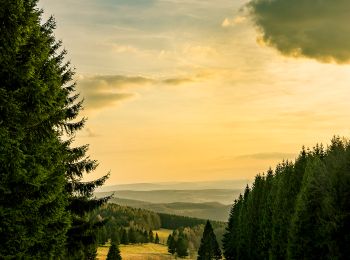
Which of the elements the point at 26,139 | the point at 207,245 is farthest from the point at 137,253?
the point at 26,139

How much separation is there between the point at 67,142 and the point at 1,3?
33.8 feet

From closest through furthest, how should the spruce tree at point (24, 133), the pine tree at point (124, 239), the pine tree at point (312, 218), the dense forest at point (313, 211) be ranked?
the spruce tree at point (24, 133)
the dense forest at point (313, 211)
the pine tree at point (312, 218)
the pine tree at point (124, 239)

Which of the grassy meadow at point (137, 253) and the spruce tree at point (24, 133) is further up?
the spruce tree at point (24, 133)

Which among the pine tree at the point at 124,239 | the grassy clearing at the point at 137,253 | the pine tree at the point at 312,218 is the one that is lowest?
the grassy clearing at the point at 137,253

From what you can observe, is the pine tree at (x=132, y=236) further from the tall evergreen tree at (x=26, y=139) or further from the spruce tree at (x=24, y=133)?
the spruce tree at (x=24, y=133)

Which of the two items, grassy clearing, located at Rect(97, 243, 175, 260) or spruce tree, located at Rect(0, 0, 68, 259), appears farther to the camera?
grassy clearing, located at Rect(97, 243, 175, 260)

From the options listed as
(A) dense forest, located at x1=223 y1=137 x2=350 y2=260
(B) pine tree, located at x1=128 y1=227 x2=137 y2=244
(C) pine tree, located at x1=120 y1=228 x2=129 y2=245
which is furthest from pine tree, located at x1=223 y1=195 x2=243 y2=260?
(B) pine tree, located at x1=128 y1=227 x2=137 y2=244

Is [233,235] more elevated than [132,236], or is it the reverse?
[233,235]

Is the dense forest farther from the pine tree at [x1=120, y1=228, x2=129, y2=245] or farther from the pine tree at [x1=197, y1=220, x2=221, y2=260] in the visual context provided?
Result: the pine tree at [x1=120, y1=228, x2=129, y2=245]

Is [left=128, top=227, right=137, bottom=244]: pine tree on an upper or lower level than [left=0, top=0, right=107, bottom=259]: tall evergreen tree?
lower

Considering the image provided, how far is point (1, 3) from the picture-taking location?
40.9ft

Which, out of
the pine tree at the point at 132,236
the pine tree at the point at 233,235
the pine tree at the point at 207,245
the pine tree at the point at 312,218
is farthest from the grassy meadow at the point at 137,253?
the pine tree at the point at 312,218

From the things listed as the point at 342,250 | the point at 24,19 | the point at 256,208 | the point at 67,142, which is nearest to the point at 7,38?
the point at 24,19

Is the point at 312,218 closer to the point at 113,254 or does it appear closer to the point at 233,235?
the point at 113,254
